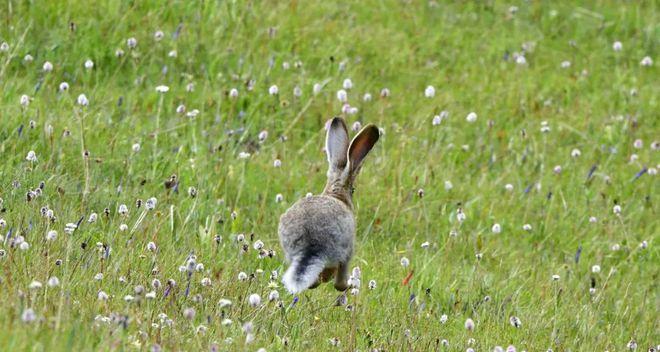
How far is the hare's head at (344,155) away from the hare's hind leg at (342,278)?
758 millimetres

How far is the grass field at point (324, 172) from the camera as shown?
6363 mm

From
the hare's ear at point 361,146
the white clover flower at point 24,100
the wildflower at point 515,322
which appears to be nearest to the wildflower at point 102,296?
the wildflower at point 515,322

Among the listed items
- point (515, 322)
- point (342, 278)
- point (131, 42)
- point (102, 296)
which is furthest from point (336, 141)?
point (102, 296)

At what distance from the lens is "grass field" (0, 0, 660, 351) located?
20.9 feet

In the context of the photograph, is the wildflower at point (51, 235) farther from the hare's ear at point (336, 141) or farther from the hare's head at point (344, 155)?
the hare's ear at point (336, 141)

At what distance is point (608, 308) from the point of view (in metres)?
8.66

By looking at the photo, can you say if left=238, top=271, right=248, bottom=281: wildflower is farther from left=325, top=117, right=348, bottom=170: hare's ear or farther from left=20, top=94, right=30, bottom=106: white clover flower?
left=20, top=94, right=30, bottom=106: white clover flower

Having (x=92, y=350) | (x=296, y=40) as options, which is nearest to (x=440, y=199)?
(x=296, y=40)

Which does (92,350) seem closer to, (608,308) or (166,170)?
(166,170)

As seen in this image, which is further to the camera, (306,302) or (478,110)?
(478,110)

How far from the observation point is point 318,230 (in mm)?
6828

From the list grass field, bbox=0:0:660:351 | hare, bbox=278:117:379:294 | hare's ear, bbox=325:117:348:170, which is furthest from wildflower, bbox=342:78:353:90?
hare, bbox=278:117:379:294

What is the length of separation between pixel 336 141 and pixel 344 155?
Result: 0.13m

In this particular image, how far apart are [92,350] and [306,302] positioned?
2.27m
